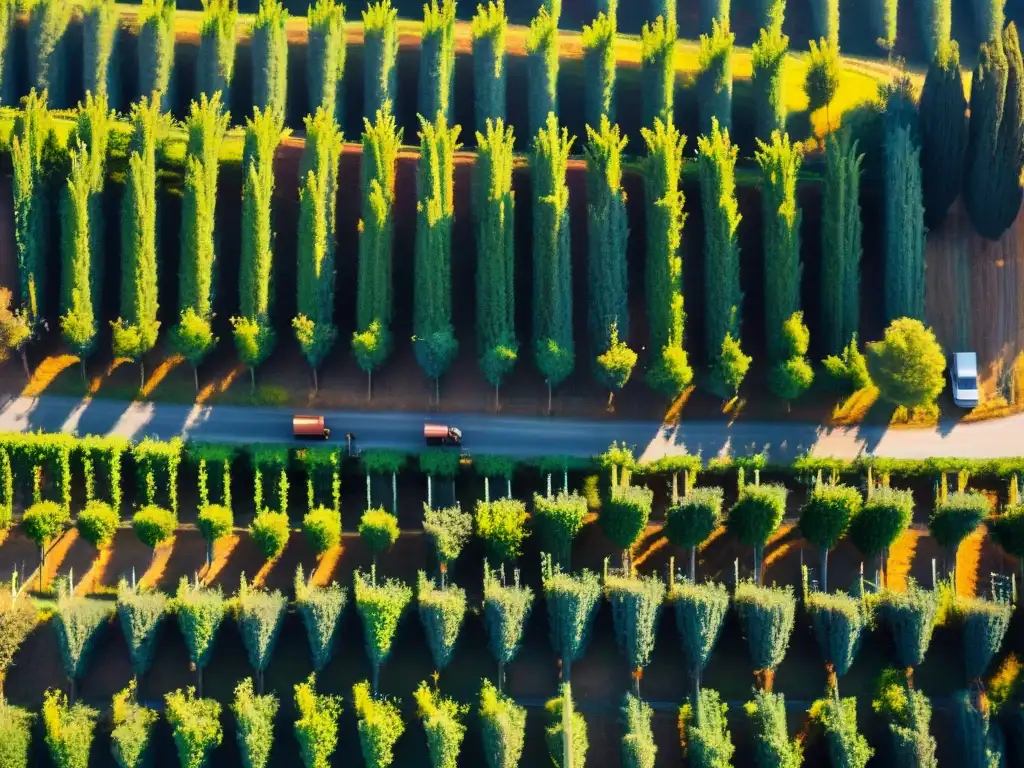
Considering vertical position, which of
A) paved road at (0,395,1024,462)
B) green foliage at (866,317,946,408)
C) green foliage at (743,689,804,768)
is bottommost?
green foliage at (743,689,804,768)

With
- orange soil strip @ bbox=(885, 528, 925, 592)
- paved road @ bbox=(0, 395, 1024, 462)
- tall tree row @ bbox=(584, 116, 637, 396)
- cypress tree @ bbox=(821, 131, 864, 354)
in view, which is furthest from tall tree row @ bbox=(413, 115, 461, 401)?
orange soil strip @ bbox=(885, 528, 925, 592)

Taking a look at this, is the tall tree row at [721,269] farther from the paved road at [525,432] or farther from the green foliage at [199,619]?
the green foliage at [199,619]

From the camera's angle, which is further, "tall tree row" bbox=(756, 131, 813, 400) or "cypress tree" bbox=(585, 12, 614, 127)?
"cypress tree" bbox=(585, 12, 614, 127)

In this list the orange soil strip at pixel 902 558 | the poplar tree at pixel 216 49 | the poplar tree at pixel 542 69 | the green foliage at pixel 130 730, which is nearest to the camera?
the green foliage at pixel 130 730

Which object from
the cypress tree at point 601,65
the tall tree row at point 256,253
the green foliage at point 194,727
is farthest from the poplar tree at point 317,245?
the green foliage at point 194,727

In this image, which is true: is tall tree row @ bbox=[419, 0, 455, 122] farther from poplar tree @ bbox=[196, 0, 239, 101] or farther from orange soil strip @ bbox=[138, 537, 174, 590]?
orange soil strip @ bbox=[138, 537, 174, 590]

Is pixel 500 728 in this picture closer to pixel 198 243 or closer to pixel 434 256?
pixel 434 256
